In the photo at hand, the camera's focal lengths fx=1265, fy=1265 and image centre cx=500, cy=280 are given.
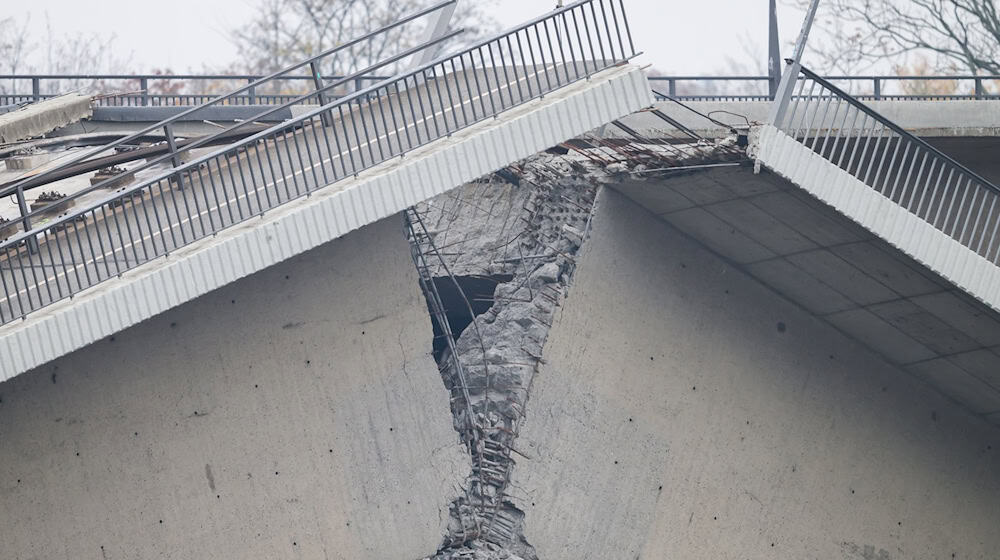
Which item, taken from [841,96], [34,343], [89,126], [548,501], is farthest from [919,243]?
[89,126]

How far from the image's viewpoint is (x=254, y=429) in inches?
476

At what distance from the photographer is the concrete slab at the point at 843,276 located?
12.7 m

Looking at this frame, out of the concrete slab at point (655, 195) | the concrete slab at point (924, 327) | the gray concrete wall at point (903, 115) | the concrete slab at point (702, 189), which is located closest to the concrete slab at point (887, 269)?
the concrete slab at point (924, 327)

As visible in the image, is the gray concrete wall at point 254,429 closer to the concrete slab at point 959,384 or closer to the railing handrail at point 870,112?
the railing handrail at point 870,112

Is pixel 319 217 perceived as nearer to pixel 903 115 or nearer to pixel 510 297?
pixel 510 297

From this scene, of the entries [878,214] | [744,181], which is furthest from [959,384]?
[744,181]

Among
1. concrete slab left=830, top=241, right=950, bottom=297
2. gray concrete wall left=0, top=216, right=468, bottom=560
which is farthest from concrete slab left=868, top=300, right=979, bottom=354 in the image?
gray concrete wall left=0, top=216, right=468, bottom=560

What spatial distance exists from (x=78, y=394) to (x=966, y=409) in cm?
992

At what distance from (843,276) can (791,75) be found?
2899 millimetres

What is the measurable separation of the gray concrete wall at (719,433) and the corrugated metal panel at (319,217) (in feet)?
7.87

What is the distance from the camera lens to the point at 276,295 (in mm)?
12195

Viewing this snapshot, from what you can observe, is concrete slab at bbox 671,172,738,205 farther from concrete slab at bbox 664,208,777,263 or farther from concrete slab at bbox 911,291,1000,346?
concrete slab at bbox 911,291,1000,346

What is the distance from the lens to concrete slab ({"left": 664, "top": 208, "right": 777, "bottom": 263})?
1306 centimetres

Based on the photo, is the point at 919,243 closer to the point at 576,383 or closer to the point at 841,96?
the point at 841,96
